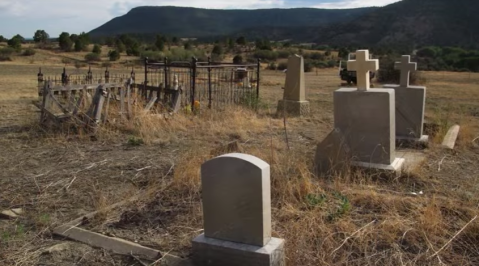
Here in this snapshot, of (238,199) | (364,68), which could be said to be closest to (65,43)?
(364,68)

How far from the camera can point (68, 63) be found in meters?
41.3

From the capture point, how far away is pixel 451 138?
345 inches

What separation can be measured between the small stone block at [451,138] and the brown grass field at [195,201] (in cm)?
12

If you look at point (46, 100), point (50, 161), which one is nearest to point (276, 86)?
point (46, 100)

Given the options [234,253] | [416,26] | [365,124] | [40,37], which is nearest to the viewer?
[234,253]

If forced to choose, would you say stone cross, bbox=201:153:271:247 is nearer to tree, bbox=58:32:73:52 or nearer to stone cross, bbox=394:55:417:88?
stone cross, bbox=394:55:417:88

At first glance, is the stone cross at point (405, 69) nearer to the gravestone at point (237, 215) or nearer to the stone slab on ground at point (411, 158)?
the stone slab on ground at point (411, 158)

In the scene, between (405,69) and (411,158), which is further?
(405,69)

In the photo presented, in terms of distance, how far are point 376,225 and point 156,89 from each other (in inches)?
323

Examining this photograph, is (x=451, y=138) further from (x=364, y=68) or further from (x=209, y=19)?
(x=209, y=19)

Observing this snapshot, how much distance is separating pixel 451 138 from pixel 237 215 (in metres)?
6.39

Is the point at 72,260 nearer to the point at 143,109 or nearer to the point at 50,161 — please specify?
the point at 50,161

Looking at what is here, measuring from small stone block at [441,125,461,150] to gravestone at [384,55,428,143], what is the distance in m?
0.34

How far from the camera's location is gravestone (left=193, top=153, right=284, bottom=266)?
11.5 ft
